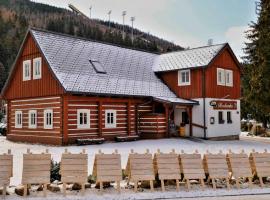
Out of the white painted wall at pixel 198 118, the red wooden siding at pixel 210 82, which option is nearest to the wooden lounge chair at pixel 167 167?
the white painted wall at pixel 198 118

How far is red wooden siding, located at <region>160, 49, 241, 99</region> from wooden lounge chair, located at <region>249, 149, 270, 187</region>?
58.3 ft

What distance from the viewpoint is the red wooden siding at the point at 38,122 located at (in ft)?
80.7

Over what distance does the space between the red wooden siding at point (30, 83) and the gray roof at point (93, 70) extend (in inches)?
29.7

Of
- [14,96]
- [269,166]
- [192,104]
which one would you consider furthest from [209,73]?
[269,166]

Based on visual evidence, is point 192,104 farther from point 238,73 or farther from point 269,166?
point 269,166

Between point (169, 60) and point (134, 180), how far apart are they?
24128 mm

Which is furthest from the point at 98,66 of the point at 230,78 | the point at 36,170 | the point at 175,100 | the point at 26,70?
the point at 36,170

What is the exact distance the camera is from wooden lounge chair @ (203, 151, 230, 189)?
11.5 meters

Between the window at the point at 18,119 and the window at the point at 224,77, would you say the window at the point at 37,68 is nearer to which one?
the window at the point at 18,119

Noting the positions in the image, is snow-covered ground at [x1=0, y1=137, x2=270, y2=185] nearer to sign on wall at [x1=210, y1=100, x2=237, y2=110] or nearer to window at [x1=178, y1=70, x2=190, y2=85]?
sign on wall at [x1=210, y1=100, x2=237, y2=110]

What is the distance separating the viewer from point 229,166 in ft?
39.6

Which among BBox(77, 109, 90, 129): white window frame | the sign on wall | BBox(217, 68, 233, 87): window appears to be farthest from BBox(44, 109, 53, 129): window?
BBox(217, 68, 233, 87): window

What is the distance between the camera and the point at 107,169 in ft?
35.4

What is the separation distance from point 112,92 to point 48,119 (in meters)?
4.52
